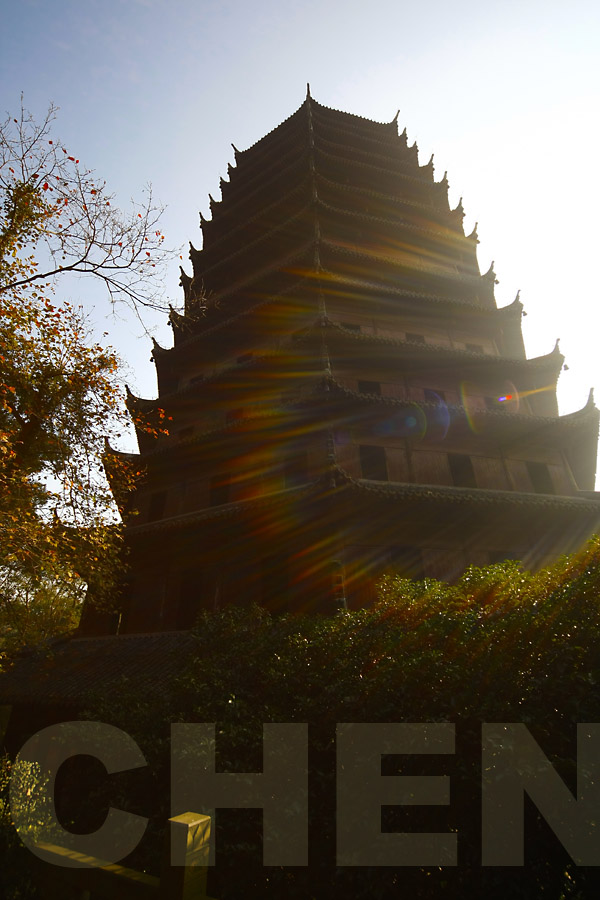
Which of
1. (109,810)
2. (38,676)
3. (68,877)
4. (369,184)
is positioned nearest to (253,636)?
(109,810)

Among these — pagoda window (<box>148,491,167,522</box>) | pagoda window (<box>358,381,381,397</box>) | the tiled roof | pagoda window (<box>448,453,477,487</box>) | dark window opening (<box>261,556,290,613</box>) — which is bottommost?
the tiled roof

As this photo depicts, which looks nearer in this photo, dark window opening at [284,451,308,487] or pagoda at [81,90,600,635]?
pagoda at [81,90,600,635]

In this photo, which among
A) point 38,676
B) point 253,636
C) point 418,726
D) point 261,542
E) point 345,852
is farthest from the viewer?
point 261,542

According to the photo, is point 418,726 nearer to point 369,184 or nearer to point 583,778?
point 583,778

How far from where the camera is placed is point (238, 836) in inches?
183

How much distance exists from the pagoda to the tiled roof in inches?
40.7

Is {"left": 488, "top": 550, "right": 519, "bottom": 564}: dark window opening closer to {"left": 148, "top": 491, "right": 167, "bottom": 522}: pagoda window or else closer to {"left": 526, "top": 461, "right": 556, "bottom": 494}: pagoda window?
{"left": 526, "top": 461, "right": 556, "bottom": 494}: pagoda window

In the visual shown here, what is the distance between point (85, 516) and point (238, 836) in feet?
19.9

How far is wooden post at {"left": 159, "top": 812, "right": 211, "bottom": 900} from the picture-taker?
2.69 m

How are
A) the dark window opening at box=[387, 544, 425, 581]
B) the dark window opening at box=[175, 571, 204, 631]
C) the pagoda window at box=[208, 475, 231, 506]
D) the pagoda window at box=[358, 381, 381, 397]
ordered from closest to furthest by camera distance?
the dark window opening at box=[387, 544, 425, 581] → the dark window opening at box=[175, 571, 204, 631] → the pagoda window at box=[208, 475, 231, 506] → the pagoda window at box=[358, 381, 381, 397]

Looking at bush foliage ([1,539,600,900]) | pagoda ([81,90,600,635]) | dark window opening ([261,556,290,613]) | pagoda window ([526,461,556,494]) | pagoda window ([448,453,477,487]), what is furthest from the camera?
pagoda window ([526,461,556,494])

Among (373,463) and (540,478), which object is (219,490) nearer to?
(373,463)


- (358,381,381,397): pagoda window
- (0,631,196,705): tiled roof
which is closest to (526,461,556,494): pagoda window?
(358,381,381,397): pagoda window

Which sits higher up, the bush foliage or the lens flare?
the lens flare
